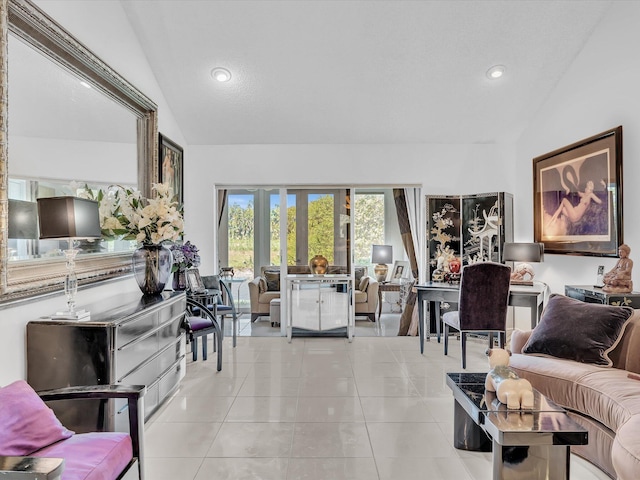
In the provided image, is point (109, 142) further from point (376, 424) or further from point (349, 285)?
point (349, 285)

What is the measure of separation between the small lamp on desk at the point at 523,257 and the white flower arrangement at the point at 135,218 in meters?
3.44

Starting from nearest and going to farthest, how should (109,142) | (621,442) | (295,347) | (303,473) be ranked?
1. (621,442)
2. (303,473)
3. (109,142)
4. (295,347)

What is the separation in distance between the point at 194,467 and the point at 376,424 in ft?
4.10

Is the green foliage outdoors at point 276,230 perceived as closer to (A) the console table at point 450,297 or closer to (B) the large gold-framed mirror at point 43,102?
(A) the console table at point 450,297

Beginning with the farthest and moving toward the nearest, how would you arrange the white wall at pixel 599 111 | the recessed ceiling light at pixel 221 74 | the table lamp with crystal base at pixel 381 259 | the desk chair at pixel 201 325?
the table lamp with crystal base at pixel 381 259
the recessed ceiling light at pixel 221 74
the desk chair at pixel 201 325
the white wall at pixel 599 111

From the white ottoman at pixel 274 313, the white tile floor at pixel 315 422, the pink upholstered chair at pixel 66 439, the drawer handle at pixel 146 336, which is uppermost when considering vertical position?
the drawer handle at pixel 146 336

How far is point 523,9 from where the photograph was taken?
3.65 metres

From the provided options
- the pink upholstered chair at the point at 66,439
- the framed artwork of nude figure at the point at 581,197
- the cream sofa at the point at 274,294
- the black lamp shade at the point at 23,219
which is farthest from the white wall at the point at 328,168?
the pink upholstered chair at the point at 66,439

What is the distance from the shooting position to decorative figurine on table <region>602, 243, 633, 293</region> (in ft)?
10.5

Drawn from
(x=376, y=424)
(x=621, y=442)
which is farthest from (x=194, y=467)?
(x=621, y=442)

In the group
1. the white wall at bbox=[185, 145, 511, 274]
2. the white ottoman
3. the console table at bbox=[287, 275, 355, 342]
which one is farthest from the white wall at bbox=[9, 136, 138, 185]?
the white ottoman

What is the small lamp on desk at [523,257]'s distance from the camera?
443 cm

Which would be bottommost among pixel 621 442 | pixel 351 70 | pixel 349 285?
pixel 621 442

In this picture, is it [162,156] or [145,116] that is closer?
[145,116]
